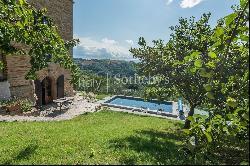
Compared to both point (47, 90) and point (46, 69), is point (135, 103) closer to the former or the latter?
point (47, 90)

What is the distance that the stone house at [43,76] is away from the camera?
21.7 meters

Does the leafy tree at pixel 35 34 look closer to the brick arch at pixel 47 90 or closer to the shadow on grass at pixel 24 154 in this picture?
the shadow on grass at pixel 24 154

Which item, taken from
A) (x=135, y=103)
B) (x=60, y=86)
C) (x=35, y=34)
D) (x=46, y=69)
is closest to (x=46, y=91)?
(x=60, y=86)

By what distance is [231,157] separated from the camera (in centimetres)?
342

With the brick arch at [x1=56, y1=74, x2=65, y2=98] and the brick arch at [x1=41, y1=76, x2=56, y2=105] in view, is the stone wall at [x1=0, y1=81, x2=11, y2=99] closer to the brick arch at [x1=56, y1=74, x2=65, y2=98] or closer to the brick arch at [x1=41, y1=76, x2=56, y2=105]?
the brick arch at [x1=41, y1=76, x2=56, y2=105]

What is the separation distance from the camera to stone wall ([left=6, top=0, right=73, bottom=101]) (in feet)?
72.8

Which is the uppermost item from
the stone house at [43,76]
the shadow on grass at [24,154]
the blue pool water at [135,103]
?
the stone house at [43,76]

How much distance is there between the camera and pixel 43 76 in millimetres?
26094

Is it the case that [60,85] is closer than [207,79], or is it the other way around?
[207,79]

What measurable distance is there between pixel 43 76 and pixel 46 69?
2.69 ft

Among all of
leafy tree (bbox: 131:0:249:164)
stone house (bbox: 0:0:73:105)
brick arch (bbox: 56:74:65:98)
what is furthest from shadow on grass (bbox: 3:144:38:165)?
brick arch (bbox: 56:74:65:98)

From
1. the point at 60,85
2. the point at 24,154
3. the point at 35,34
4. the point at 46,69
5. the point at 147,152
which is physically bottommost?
the point at 24,154

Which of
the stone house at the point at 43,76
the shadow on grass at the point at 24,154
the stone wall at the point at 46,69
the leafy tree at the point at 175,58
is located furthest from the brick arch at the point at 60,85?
the shadow on grass at the point at 24,154

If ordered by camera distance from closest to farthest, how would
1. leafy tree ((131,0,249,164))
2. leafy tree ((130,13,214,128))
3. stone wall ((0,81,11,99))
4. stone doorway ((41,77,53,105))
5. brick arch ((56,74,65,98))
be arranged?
leafy tree ((131,0,249,164)) → leafy tree ((130,13,214,128)) → stone wall ((0,81,11,99)) → stone doorway ((41,77,53,105)) → brick arch ((56,74,65,98))
